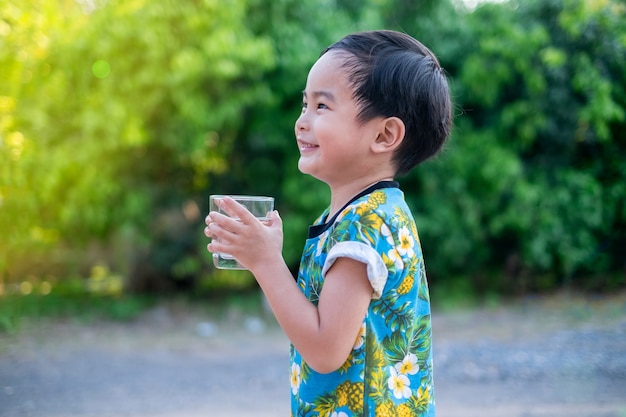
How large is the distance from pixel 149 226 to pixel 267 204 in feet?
19.4

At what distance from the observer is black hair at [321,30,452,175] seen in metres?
1.38

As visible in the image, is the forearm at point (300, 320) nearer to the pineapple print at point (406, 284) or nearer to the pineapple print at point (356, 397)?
the pineapple print at point (356, 397)

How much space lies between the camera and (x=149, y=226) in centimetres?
715

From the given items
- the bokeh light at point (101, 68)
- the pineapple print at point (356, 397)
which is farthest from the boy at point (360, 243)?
the bokeh light at point (101, 68)

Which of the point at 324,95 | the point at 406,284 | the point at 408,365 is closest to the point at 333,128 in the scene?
the point at 324,95

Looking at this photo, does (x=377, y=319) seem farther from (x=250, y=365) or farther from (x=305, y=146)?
(x=250, y=365)

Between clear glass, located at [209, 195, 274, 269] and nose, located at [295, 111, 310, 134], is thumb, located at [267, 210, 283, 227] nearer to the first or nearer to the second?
clear glass, located at [209, 195, 274, 269]

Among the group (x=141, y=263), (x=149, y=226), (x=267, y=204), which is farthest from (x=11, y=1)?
(x=267, y=204)

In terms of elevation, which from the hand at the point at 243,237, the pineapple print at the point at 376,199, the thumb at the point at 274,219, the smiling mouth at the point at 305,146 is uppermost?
the smiling mouth at the point at 305,146

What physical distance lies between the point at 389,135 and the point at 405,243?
0.74 feet

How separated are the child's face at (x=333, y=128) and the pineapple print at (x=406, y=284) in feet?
0.76

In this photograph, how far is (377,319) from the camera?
4.35ft

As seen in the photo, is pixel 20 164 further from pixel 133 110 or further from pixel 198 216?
pixel 198 216

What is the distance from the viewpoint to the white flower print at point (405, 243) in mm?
1326
